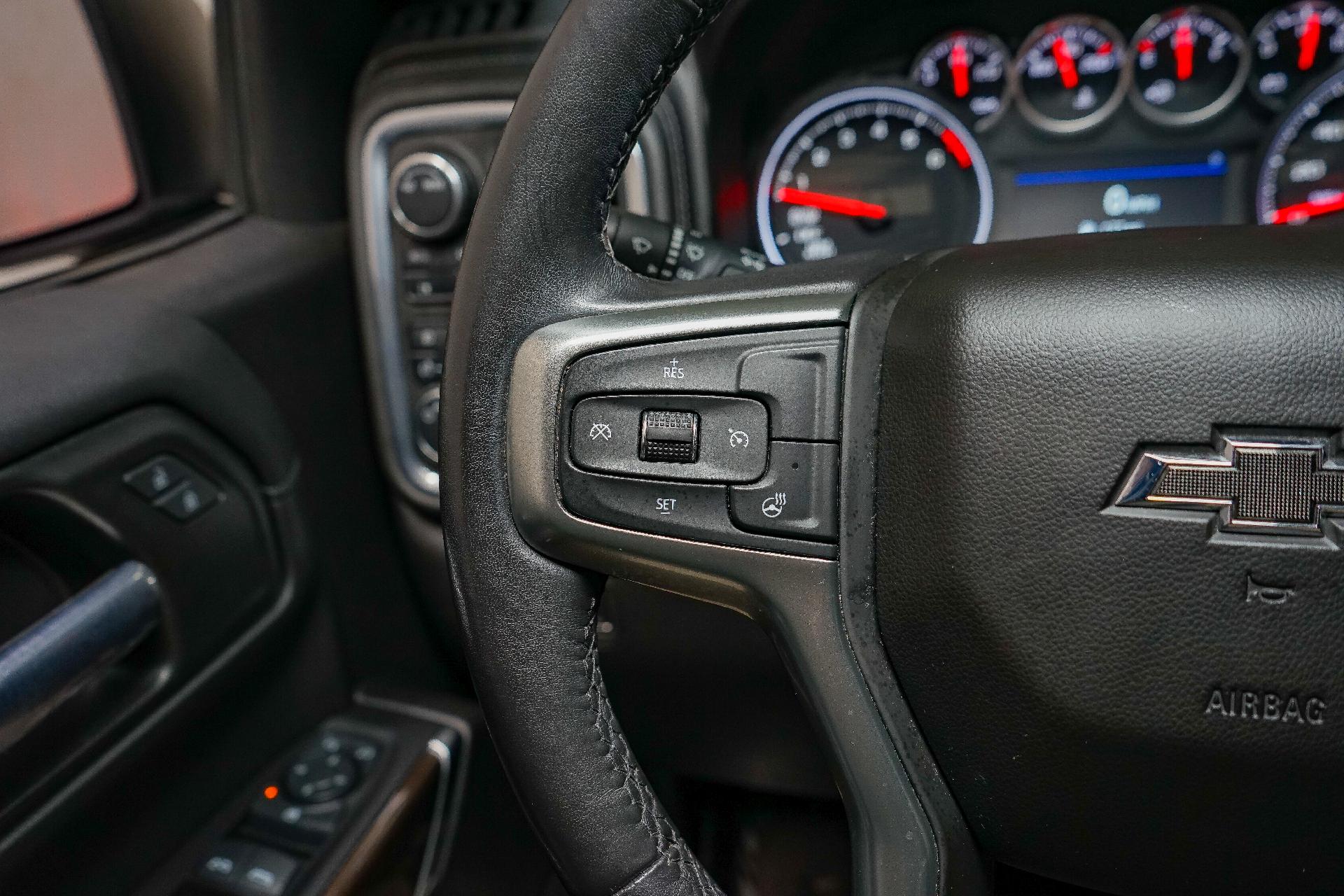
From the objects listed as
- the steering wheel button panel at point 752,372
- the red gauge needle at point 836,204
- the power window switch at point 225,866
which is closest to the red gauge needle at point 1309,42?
the red gauge needle at point 836,204

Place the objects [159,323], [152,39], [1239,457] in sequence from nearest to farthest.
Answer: [1239,457], [159,323], [152,39]

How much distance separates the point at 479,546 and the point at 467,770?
1.96ft

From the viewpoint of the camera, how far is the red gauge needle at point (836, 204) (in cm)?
122

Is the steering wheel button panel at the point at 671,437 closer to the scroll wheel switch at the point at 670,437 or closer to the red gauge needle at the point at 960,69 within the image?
the scroll wheel switch at the point at 670,437

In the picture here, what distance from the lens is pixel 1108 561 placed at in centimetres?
56

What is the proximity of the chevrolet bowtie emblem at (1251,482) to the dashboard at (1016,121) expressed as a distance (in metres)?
0.60

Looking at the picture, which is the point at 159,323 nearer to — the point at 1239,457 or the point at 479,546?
the point at 479,546

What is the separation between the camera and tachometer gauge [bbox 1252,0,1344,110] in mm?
1100

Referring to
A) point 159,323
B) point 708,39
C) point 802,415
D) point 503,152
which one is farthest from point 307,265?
point 802,415

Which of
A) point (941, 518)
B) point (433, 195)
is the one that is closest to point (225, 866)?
point (433, 195)

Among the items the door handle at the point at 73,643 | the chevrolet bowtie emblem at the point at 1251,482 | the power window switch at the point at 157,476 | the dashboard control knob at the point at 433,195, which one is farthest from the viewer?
the dashboard control knob at the point at 433,195

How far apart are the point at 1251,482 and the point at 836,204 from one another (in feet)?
2.42

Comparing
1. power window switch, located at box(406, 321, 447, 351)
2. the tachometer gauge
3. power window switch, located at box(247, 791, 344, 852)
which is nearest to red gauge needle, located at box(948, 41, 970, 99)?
the tachometer gauge

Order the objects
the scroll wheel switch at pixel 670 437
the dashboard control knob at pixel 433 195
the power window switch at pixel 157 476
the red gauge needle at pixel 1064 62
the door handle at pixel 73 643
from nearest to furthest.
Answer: the scroll wheel switch at pixel 670 437 → the door handle at pixel 73 643 → the power window switch at pixel 157 476 → the dashboard control knob at pixel 433 195 → the red gauge needle at pixel 1064 62
